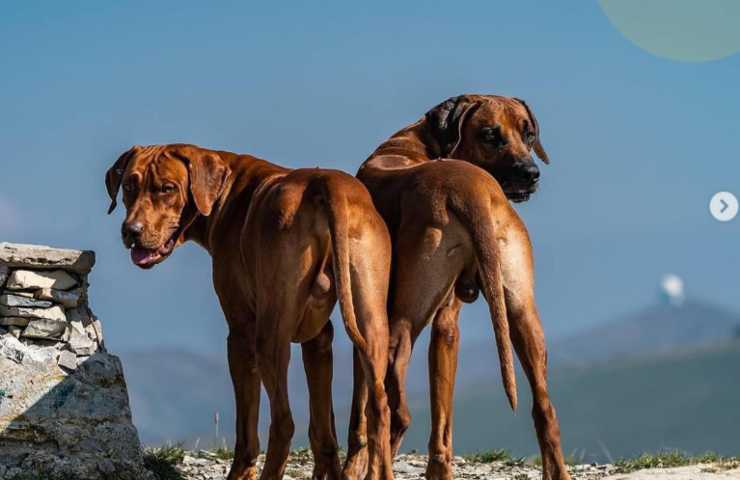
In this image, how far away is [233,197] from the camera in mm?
9508

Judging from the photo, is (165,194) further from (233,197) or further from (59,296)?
(59,296)

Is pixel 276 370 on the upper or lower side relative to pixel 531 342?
lower

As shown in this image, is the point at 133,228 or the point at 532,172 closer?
the point at 133,228

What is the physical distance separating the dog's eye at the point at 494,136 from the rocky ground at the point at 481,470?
290 cm

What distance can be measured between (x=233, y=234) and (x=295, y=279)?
1.23 metres

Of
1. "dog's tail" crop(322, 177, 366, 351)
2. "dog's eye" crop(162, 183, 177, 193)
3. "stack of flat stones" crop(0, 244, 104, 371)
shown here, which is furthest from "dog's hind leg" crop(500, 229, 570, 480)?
"stack of flat stones" crop(0, 244, 104, 371)

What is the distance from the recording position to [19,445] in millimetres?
10523

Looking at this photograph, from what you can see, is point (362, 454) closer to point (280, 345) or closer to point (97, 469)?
point (280, 345)

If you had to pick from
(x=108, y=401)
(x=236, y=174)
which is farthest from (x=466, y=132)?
(x=108, y=401)

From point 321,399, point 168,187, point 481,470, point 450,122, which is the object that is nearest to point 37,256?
point 168,187

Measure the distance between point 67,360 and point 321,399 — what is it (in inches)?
104

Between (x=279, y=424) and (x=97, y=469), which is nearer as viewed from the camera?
(x=279, y=424)

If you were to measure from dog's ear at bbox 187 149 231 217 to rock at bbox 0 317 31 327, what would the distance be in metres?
2.12

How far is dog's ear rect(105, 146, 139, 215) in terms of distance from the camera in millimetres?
9852
